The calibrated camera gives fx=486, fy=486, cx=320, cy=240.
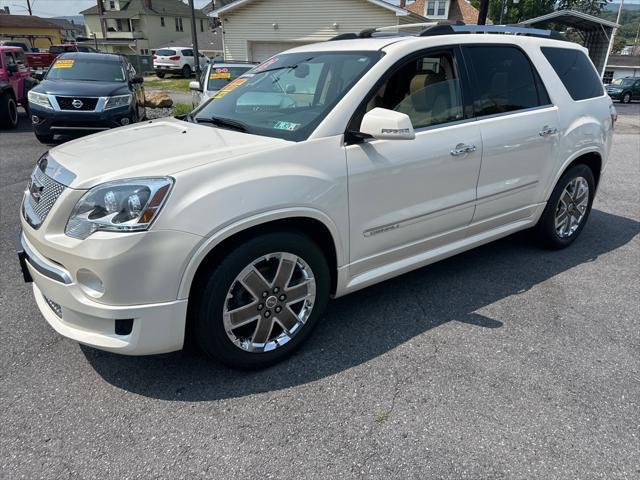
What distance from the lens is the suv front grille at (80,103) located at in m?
8.88

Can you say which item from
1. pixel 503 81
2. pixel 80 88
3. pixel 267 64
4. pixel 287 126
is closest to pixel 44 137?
pixel 80 88

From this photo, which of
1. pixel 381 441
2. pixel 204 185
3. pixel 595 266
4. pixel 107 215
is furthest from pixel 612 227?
pixel 107 215

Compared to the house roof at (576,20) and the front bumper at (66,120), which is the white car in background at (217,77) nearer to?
the front bumper at (66,120)

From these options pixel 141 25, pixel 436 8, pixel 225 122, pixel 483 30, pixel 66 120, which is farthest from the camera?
pixel 141 25

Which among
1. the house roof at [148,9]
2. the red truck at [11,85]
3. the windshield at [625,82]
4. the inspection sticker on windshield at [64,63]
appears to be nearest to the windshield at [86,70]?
the inspection sticker on windshield at [64,63]

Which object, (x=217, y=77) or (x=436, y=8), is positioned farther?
(x=436, y=8)

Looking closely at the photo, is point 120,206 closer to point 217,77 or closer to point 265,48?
point 217,77

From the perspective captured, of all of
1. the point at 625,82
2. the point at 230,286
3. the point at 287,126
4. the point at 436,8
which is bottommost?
the point at 625,82

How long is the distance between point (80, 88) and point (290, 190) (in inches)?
324

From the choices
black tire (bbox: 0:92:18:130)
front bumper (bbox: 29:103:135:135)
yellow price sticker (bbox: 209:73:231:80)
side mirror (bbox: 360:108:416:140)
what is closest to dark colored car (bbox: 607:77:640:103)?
yellow price sticker (bbox: 209:73:231:80)

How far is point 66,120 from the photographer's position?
29.1 ft

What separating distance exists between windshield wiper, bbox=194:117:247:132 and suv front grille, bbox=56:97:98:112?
6.52 m

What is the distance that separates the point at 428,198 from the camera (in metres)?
3.29

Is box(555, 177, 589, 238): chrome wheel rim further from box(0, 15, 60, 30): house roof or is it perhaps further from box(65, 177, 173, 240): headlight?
box(0, 15, 60, 30): house roof
